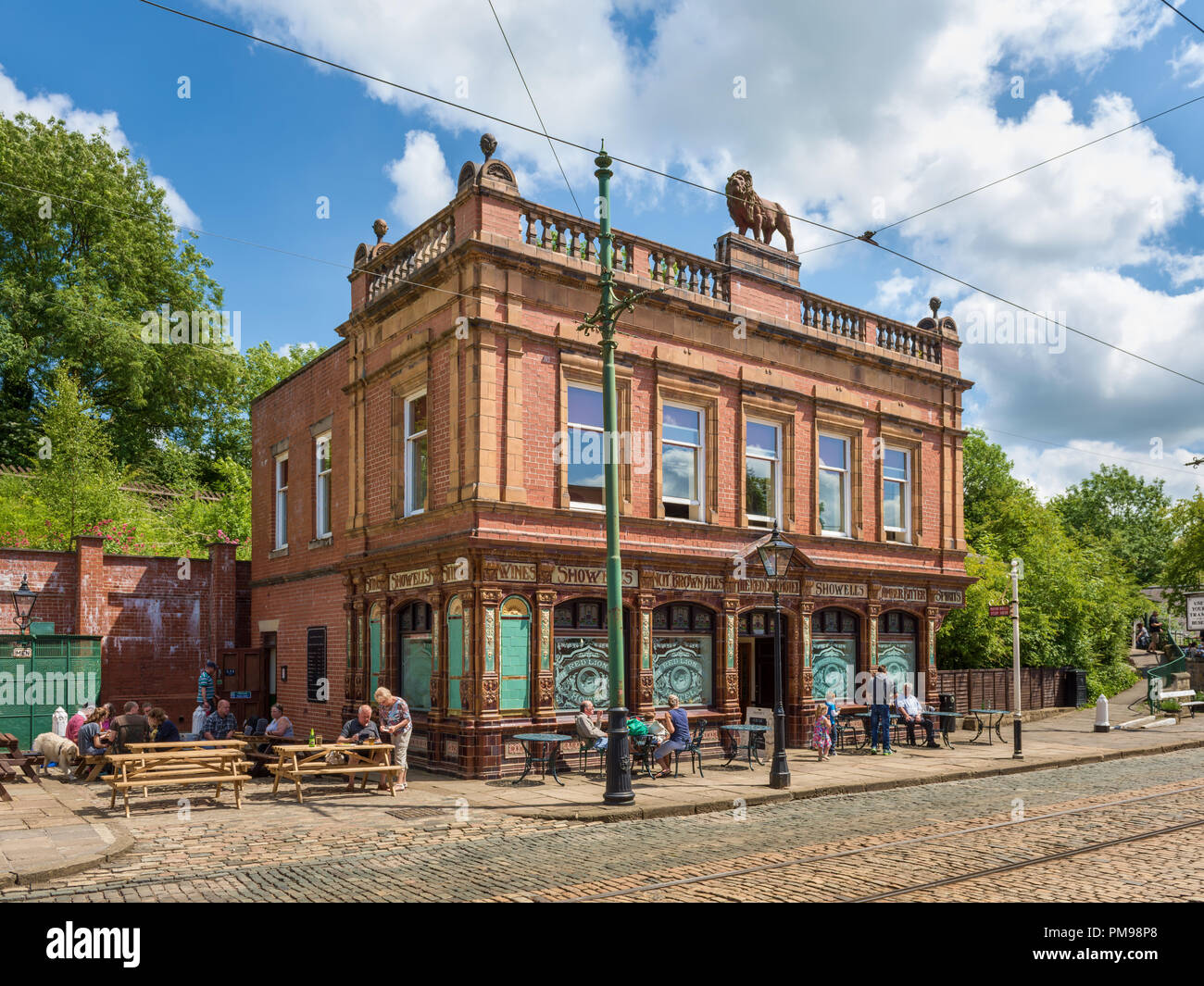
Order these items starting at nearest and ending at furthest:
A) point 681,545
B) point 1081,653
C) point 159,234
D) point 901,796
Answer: point 901,796
point 681,545
point 1081,653
point 159,234

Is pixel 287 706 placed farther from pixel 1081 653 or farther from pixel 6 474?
pixel 1081 653

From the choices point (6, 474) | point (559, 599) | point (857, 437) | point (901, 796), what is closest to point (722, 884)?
point (901, 796)

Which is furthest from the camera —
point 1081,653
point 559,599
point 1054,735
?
point 1081,653

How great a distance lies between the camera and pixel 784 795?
46.7 ft

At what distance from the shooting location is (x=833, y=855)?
9.66 metres

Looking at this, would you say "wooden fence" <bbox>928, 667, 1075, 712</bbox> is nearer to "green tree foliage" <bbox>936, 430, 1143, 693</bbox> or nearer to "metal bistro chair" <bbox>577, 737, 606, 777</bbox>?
"green tree foliage" <bbox>936, 430, 1143, 693</bbox>

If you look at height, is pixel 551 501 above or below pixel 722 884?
above

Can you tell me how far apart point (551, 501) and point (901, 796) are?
721 cm

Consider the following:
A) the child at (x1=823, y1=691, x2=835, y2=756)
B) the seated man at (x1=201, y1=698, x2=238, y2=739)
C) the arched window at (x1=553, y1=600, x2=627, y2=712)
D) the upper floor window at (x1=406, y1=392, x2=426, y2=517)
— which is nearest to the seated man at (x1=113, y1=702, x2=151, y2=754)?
the seated man at (x1=201, y1=698, x2=238, y2=739)

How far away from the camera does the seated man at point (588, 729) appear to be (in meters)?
16.0

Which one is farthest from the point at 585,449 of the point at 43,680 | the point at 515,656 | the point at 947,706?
the point at 43,680

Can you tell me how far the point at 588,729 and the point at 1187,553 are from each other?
32.8 meters

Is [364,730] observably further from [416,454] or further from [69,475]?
[69,475]

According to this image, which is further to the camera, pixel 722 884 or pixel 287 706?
pixel 287 706
